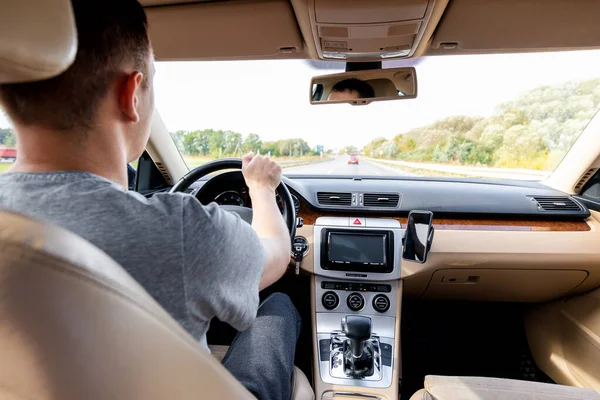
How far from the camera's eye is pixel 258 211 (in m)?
1.49

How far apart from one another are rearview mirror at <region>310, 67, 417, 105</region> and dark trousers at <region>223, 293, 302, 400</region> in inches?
52.2

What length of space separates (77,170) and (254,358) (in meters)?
1.14

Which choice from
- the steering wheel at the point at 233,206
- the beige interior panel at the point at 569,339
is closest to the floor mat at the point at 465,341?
the beige interior panel at the point at 569,339

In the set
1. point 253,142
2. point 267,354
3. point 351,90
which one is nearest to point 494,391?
point 267,354

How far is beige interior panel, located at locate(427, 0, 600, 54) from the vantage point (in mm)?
1938

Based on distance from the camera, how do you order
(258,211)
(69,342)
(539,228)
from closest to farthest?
(69,342)
(258,211)
(539,228)

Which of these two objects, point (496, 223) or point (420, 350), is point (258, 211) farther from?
point (420, 350)

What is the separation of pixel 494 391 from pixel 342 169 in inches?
77.0

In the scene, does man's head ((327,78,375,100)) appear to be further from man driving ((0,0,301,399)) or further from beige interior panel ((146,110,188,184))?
man driving ((0,0,301,399))

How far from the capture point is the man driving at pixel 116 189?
87cm

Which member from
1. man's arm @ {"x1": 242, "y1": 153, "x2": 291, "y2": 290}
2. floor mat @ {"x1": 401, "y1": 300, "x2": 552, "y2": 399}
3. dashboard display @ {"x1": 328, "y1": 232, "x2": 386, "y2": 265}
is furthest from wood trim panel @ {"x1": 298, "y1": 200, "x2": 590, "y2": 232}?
man's arm @ {"x1": 242, "y1": 153, "x2": 291, "y2": 290}

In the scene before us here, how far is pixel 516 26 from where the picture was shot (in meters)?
2.12


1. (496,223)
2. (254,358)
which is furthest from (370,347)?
(496,223)

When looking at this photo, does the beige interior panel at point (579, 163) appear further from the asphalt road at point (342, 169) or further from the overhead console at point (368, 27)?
the overhead console at point (368, 27)
